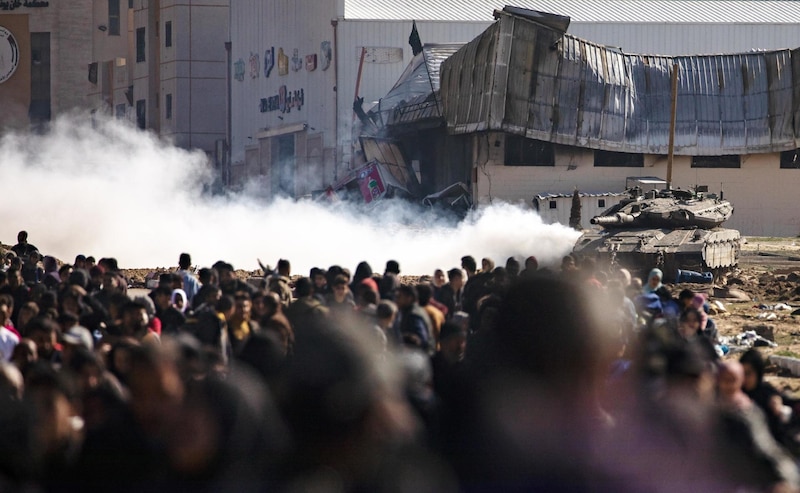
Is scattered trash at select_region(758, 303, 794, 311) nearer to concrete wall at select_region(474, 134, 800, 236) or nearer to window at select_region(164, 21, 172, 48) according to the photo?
concrete wall at select_region(474, 134, 800, 236)

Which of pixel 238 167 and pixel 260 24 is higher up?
pixel 260 24

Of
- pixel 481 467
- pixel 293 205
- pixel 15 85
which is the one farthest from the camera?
pixel 15 85

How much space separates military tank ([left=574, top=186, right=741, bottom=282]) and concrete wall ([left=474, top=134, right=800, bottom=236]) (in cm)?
1395

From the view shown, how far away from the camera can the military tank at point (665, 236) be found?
29.5 meters

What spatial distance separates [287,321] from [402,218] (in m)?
33.9

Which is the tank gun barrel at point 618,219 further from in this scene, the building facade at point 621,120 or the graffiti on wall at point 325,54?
the graffiti on wall at point 325,54

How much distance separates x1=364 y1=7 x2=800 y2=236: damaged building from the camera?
45.6 m

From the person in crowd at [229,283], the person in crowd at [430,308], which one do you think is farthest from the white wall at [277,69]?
the person in crowd at [430,308]

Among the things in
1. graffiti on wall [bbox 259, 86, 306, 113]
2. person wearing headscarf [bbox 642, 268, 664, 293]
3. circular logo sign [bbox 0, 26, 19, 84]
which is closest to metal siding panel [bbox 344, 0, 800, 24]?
graffiti on wall [bbox 259, 86, 306, 113]

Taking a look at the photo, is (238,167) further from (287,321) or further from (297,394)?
(297,394)

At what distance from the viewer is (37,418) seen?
6.11 metres

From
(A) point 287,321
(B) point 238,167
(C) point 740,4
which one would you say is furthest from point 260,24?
(A) point 287,321

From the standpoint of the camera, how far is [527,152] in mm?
47875

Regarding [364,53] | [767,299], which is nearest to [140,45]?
[364,53]
